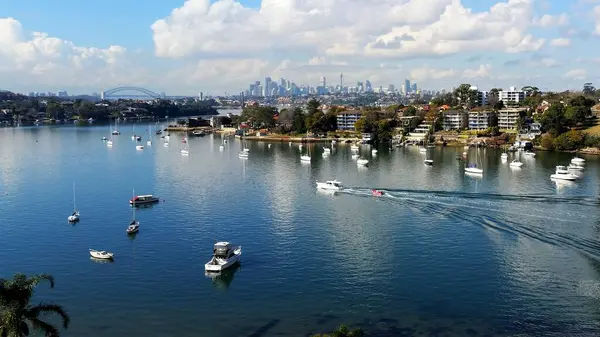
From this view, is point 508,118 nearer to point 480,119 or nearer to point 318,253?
point 480,119

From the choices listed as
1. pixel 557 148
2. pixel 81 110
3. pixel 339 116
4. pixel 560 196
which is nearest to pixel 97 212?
pixel 560 196

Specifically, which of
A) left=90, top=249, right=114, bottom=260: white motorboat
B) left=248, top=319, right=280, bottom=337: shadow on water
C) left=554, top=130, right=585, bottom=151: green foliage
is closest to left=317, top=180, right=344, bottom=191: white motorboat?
left=90, top=249, right=114, bottom=260: white motorboat

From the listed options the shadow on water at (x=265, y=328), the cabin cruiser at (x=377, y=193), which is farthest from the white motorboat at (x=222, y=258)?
the cabin cruiser at (x=377, y=193)

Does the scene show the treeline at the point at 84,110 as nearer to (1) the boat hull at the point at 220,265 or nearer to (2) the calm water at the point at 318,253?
(2) the calm water at the point at 318,253

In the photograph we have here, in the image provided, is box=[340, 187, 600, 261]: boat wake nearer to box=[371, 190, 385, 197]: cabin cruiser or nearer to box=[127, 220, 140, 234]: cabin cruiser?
box=[371, 190, 385, 197]: cabin cruiser

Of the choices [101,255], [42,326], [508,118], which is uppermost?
[508,118]

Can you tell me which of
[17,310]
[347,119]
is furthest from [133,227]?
[347,119]
